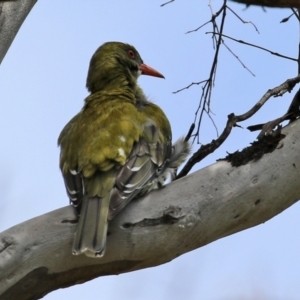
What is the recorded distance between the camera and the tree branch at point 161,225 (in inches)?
142

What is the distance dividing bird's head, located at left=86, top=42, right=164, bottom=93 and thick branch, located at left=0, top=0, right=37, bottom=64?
1285mm

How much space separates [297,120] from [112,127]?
3.84ft

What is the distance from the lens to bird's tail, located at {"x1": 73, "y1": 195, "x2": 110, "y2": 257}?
141 inches

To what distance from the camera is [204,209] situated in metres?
3.74

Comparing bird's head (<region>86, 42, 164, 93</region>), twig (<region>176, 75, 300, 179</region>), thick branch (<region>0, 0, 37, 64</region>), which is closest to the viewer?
twig (<region>176, 75, 300, 179</region>)

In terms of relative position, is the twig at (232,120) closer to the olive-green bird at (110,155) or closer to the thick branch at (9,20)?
the olive-green bird at (110,155)

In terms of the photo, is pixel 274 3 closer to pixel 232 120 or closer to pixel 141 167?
pixel 232 120

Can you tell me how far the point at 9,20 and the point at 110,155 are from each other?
0.98m

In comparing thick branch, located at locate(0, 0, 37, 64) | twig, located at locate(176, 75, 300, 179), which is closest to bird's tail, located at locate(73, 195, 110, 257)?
twig, located at locate(176, 75, 300, 179)

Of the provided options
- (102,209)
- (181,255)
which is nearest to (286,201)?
(181,255)

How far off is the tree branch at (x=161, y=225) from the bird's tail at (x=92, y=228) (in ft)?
0.17

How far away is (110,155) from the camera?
14.3ft

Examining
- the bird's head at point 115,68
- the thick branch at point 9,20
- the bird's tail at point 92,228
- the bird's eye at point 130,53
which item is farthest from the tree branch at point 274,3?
the bird's eye at point 130,53

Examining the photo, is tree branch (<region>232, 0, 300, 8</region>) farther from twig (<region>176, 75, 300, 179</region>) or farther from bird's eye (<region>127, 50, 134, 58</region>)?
bird's eye (<region>127, 50, 134, 58</region>)
